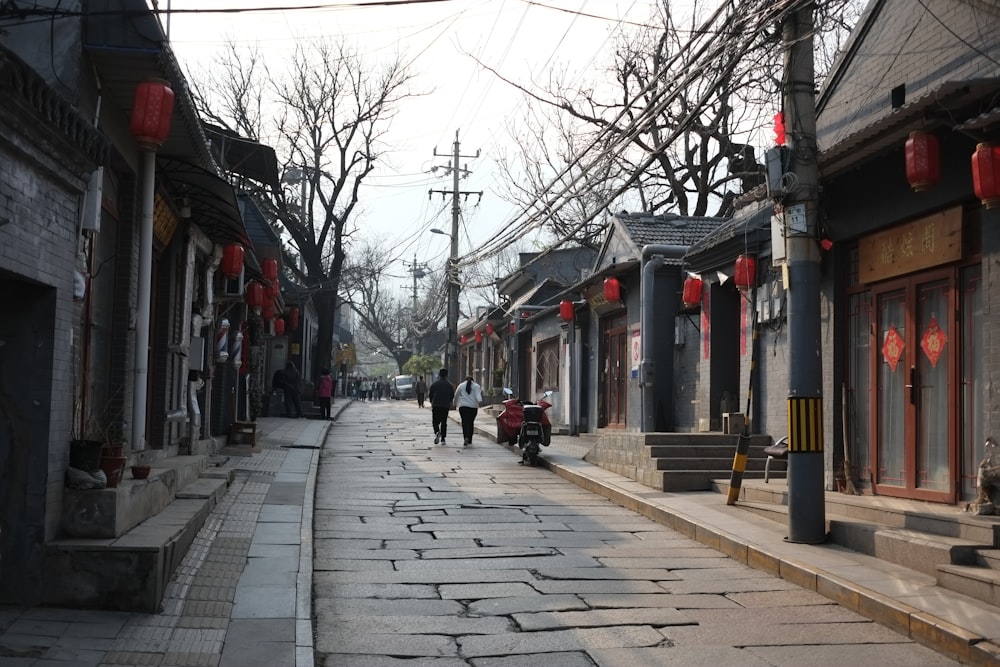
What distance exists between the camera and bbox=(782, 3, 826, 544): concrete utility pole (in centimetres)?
927

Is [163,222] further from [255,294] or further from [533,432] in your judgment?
[255,294]

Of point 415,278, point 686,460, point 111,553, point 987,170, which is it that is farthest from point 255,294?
point 415,278

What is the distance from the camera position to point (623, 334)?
22453 millimetres

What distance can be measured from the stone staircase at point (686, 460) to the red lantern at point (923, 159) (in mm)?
5332

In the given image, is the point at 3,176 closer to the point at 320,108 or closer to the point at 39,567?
the point at 39,567

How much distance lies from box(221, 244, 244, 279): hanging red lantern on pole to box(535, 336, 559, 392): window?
15.1 meters

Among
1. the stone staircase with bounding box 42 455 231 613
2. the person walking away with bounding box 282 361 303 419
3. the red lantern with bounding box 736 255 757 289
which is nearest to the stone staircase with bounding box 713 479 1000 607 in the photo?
the red lantern with bounding box 736 255 757 289

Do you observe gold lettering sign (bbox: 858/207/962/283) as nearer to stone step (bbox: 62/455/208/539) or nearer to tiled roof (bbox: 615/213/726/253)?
stone step (bbox: 62/455/208/539)

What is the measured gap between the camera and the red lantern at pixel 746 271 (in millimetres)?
14906

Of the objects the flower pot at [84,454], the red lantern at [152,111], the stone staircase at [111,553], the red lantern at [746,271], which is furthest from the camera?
the red lantern at [746,271]

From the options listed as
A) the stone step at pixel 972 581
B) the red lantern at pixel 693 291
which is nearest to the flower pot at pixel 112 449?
the stone step at pixel 972 581

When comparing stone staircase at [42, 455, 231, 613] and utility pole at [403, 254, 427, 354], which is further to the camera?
utility pole at [403, 254, 427, 354]

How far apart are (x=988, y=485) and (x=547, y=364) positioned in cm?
2337

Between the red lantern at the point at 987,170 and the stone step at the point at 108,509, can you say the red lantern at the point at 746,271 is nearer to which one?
the red lantern at the point at 987,170
